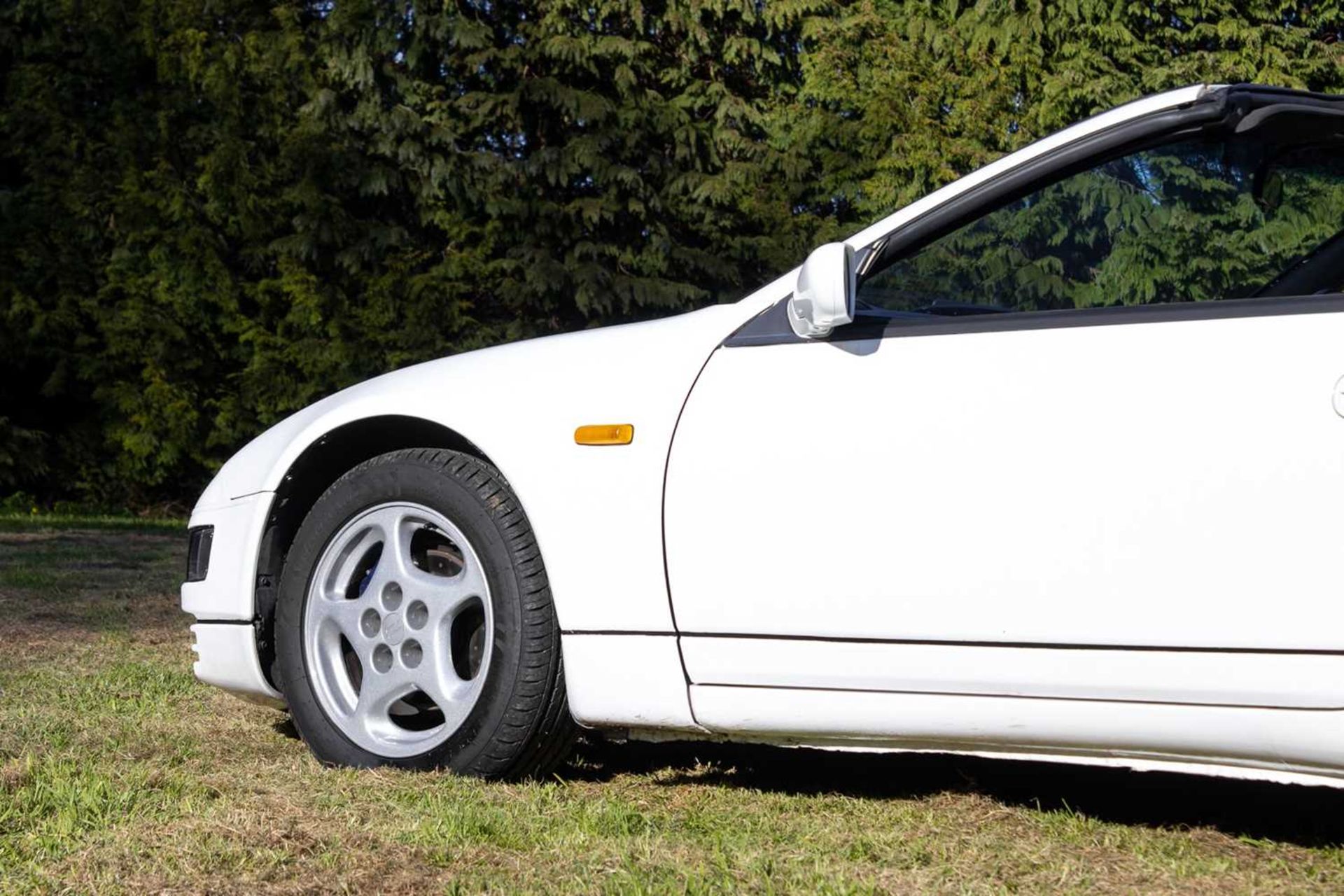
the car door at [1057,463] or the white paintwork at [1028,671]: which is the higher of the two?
the car door at [1057,463]

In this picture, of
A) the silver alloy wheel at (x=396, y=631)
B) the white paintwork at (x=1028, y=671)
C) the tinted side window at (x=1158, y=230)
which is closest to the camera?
the white paintwork at (x=1028, y=671)

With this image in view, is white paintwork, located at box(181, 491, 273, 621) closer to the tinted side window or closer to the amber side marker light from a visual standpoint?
the amber side marker light

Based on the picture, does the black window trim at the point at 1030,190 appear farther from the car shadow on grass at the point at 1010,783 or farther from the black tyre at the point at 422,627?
the car shadow on grass at the point at 1010,783

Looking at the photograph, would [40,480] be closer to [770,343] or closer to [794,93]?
[794,93]

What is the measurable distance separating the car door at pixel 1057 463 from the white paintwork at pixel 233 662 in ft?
3.93

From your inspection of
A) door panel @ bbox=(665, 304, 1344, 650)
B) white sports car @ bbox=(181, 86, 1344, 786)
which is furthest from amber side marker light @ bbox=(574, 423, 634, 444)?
door panel @ bbox=(665, 304, 1344, 650)

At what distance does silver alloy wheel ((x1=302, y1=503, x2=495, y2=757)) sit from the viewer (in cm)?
324

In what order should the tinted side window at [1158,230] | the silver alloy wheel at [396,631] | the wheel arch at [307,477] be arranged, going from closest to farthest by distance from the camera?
1. the tinted side window at [1158,230]
2. the silver alloy wheel at [396,631]
3. the wheel arch at [307,477]

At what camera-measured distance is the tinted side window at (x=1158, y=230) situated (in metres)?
2.93

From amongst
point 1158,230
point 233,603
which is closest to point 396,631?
point 233,603

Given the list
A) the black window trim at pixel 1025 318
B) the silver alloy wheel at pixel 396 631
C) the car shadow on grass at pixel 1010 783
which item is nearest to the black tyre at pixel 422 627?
the silver alloy wheel at pixel 396 631

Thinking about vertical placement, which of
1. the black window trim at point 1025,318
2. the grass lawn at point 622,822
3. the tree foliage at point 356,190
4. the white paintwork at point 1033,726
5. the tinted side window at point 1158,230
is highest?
the tree foliage at point 356,190

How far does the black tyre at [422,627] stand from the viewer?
123 inches

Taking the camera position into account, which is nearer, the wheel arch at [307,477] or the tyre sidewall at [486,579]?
the tyre sidewall at [486,579]
